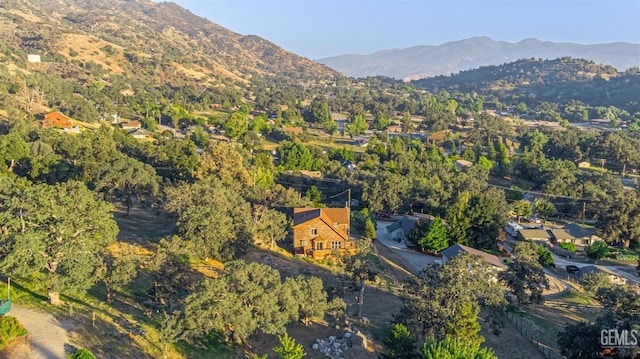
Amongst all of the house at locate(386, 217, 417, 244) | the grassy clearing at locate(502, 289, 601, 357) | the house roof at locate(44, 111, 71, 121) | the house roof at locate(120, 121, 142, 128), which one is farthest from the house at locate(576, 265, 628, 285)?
the house roof at locate(120, 121, 142, 128)

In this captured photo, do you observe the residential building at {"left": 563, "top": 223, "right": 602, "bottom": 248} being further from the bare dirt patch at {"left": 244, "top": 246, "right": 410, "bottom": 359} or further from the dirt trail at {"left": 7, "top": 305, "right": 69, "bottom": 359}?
the dirt trail at {"left": 7, "top": 305, "right": 69, "bottom": 359}

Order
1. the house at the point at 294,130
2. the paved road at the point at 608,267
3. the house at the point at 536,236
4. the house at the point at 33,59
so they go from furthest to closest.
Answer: the house at the point at 33,59 → the house at the point at 294,130 → the house at the point at 536,236 → the paved road at the point at 608,267

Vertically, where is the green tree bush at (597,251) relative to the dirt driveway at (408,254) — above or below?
below

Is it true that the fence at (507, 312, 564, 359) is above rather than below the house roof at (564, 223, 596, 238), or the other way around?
below

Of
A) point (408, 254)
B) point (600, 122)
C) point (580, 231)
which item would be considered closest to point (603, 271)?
point (580, 231)

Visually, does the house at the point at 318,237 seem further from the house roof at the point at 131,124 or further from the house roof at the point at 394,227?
the house roof at the point at 131,124

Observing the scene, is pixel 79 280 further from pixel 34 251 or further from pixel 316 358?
pixel 316 358

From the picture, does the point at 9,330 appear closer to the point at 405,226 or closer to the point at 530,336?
the point at 530,336

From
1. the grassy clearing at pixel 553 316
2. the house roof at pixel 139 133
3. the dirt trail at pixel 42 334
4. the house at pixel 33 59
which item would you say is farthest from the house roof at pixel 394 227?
the house at pixel 33 59
